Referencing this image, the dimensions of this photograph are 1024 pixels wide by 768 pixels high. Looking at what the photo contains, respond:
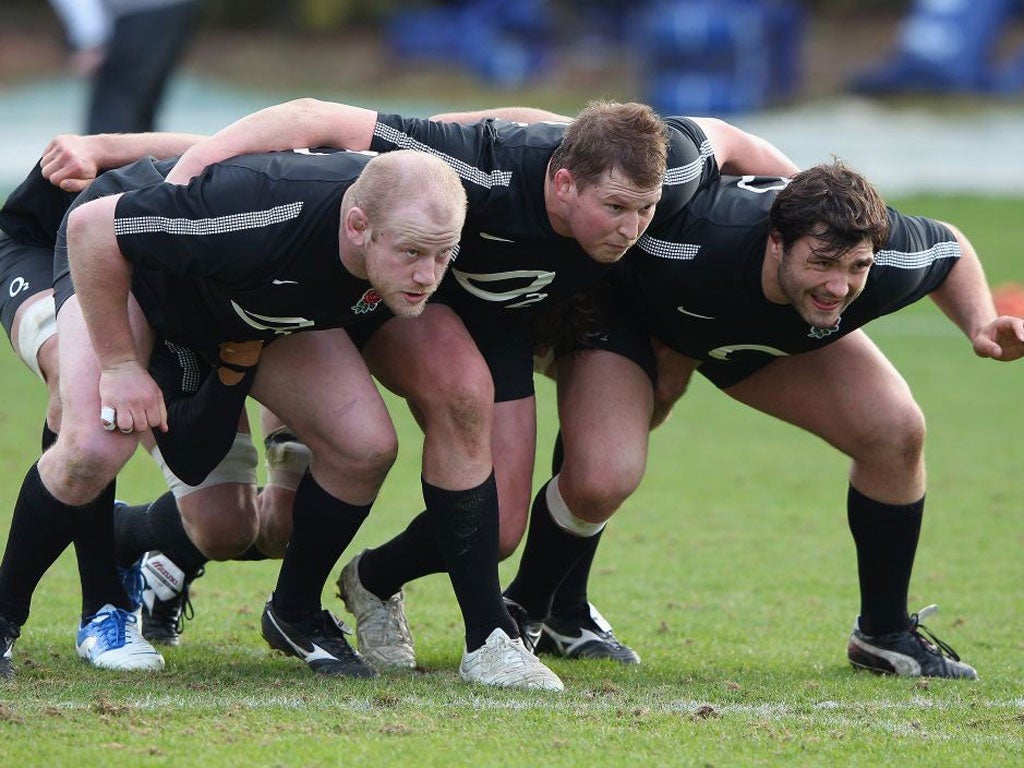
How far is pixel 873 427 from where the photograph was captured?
494cm

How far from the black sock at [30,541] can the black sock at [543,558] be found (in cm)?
144

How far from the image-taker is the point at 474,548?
466 centimetres

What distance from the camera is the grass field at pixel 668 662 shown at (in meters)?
3.84

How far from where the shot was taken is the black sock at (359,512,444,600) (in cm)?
494

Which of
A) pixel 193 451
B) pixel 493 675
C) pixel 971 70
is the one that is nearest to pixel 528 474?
pixel 493 675

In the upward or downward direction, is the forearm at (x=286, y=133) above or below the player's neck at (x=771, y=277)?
above

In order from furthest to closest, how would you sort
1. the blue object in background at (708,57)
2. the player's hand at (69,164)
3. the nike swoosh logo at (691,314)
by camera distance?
the blue object in background at (708,57)
the player's hand at (69,164)
the nike swoosh logo at (691,314)

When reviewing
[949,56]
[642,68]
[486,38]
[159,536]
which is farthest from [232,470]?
[486,38]

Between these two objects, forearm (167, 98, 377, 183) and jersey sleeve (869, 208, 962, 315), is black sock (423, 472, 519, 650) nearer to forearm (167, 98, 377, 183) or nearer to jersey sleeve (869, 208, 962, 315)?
forearm (167, 98, 377, 183)

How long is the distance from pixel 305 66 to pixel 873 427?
25729mm

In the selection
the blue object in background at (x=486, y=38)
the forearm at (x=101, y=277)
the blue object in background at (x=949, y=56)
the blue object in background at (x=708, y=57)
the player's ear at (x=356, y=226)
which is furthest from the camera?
the blue object in background at (x=486, y=38)

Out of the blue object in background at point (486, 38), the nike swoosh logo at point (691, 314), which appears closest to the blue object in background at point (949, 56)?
the blue object in background at point (486, 38)

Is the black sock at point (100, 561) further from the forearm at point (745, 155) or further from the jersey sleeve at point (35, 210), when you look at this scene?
the forearm at point (745, 155)

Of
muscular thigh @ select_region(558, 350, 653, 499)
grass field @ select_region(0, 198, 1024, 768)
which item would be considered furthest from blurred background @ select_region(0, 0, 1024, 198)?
muscular thigh @ select_region(558, 350, 653, 499)
